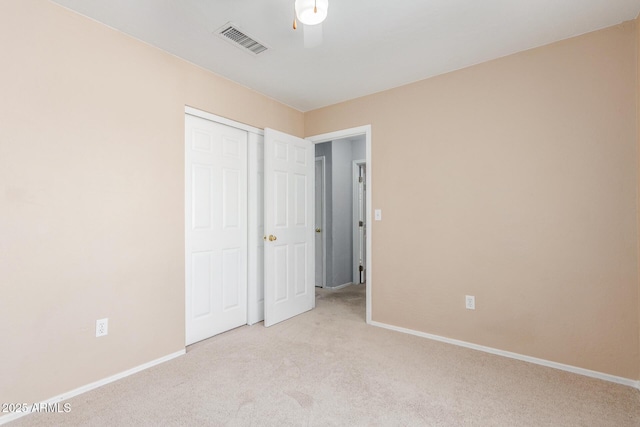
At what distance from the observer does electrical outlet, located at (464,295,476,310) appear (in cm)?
264

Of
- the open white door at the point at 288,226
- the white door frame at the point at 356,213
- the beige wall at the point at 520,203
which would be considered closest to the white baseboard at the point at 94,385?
the open white door at the point at 288,226

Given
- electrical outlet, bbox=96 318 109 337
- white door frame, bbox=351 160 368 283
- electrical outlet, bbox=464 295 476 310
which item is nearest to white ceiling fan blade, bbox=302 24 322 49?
electrical outlet, bbox=96 318 109 337

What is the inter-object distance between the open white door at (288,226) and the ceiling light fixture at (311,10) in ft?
5.93

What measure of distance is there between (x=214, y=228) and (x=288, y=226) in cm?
83

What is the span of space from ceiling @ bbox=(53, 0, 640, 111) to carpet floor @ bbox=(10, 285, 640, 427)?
7.93ft

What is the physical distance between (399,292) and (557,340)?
1258 mm

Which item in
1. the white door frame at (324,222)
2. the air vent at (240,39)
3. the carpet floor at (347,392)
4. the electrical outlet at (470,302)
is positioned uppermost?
the air vent at (240,39)

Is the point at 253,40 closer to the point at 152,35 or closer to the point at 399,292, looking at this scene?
the point at 152,35

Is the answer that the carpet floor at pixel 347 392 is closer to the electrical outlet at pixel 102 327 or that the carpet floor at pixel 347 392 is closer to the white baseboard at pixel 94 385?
the white baseboard at pixel 94 385

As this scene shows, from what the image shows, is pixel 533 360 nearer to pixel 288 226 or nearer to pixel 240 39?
pixel 288 226

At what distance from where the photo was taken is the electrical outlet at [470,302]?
2.64 metres

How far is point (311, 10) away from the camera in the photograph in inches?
53.6

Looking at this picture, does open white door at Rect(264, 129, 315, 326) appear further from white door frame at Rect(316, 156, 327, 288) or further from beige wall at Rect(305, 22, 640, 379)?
white door frame at Rect(316, 156, 327, 288)

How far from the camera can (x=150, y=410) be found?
1.78m
